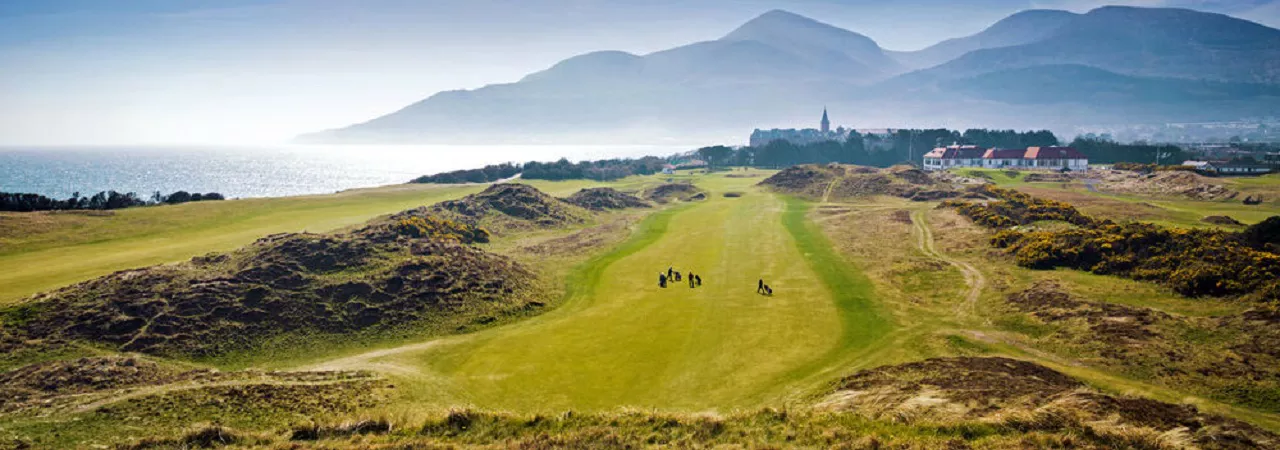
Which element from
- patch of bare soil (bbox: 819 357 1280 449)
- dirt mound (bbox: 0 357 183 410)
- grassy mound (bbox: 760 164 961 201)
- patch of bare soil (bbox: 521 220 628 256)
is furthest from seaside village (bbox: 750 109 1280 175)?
dirt mound (bbox: 0 357 183 410)

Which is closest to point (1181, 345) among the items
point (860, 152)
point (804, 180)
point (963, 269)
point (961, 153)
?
point (963, 269)

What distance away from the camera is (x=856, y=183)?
9869 centimetres

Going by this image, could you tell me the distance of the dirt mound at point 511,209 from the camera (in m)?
65.1

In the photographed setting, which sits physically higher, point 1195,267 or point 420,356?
point 1195,267

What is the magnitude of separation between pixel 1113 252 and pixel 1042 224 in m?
13.8

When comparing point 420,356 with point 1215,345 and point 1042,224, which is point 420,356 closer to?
point 1215,345

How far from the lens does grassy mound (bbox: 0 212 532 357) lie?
84.2 ft

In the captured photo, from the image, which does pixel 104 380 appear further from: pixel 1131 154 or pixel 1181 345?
pixel 1131 154

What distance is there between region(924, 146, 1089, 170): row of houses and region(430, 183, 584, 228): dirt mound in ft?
375

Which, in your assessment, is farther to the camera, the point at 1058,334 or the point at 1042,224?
the point at 1042,224

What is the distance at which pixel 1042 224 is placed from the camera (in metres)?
48.6

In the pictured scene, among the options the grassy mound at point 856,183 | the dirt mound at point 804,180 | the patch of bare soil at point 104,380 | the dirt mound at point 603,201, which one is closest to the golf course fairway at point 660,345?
the patch of bare soil at point 104,380

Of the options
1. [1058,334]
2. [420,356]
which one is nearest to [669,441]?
[420,356]

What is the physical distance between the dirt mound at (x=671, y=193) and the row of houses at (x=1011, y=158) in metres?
79.7
